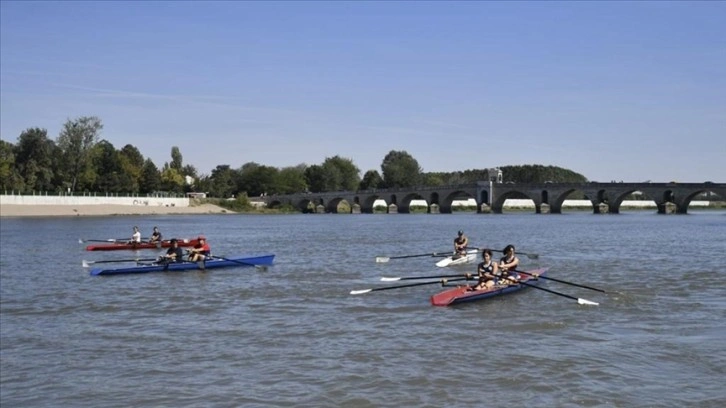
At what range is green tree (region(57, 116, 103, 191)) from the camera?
374 ft

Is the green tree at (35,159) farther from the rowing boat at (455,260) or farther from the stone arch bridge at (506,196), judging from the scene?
the rowing boat at (455,260)

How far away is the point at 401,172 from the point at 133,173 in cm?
6769

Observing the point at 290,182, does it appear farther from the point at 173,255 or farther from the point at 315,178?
the point at 173,255

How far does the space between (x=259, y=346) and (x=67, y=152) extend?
107713 millimetres

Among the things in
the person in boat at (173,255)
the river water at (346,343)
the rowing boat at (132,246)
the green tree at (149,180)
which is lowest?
the river water at (346,343)

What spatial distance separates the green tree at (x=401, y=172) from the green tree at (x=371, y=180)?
1.45 m

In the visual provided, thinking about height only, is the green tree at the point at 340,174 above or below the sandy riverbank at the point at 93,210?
above

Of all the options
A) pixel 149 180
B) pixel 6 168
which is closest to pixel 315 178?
pixel 149 180

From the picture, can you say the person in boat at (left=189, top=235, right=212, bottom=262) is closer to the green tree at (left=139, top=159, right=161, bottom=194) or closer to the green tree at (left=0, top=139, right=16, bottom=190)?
the green tree at (left=0, top=139, right=16, bottom=190)

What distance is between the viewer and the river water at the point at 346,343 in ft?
39.8

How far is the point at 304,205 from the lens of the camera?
5851 inches

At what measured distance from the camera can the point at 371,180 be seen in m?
179

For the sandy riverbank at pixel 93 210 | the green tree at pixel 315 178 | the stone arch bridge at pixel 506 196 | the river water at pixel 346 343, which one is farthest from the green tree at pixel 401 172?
the river water at pixel 346 343

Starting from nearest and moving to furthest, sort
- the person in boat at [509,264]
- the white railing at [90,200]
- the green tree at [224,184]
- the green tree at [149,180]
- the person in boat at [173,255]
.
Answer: the person in boat at [509,264], the person in boat at [173,255], the white railing at [90,200], the green tree at [149,180], the green tree at [224,184]
